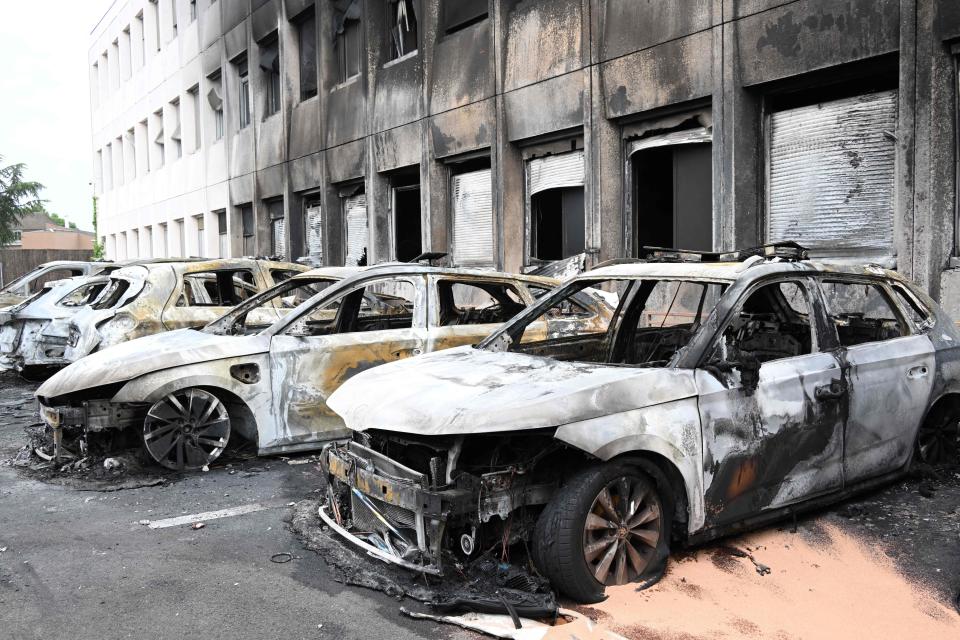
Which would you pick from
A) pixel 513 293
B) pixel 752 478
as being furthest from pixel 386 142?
pixel 752 478

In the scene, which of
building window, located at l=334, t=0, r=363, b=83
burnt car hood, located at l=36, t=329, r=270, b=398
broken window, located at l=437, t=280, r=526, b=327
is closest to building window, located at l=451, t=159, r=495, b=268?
building window, located at l=334, t=0, r=363, b=83

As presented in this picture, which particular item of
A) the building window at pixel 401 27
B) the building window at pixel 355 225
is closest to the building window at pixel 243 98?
the building window at pixel 355 225

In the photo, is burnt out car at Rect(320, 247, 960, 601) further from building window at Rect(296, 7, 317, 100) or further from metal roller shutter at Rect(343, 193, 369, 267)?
building window at Rect(296, 7, 317, 100)

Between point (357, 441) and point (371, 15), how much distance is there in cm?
1361

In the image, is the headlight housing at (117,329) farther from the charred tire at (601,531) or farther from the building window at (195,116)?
the building window at (195,116)

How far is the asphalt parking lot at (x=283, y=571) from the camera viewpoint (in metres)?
3.72

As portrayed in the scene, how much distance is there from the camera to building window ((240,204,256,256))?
75.5 feet

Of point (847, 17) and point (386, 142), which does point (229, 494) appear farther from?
point (386, 142)

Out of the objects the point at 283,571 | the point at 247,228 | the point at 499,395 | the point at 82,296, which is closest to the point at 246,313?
the point at 283,571

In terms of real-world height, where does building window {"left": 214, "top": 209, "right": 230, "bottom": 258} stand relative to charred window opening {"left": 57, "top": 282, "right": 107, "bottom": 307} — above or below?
above

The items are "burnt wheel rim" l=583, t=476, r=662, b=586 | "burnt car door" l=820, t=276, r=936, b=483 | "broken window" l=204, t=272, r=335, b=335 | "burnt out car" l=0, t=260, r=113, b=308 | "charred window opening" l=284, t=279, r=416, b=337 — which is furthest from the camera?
"burnt out car" l=0, t=260, r=113, b=308

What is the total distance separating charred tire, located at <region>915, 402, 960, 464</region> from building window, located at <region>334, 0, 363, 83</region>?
45.6 feet

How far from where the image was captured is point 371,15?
647 inches

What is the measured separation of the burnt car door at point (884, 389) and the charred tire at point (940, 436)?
35 cm
